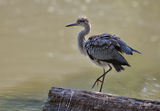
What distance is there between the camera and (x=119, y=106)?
8477 mm

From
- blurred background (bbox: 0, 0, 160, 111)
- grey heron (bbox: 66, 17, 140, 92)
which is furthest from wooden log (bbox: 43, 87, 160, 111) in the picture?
blurred background (bbox: 0, 0, 160, 111)

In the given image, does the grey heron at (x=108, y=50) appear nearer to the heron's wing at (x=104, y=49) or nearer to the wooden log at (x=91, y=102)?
the heron's wing at (x=104, y=49)

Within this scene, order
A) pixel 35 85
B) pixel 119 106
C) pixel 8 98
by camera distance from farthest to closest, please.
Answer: pixel 35 85, pixel 8 98, pixel 119 106

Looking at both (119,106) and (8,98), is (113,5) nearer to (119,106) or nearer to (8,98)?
(8,98)

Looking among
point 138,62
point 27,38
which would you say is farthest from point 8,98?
point 27,38

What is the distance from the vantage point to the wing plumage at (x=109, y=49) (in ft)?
34.1

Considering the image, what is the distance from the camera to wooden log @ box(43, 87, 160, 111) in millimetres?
8352

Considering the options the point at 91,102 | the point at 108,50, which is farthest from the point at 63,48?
the point at 91,102

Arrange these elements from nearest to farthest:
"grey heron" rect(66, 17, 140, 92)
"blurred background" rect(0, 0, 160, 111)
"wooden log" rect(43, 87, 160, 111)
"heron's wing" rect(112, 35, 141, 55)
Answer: "wooden log" rect(43, 87, 160, 111)
"heron's wing" rect(112, 35, 141, 55)
"grey heron" rect(66, 17, 140, 92)
"blurred background" rect(0, 0, 160, 111)

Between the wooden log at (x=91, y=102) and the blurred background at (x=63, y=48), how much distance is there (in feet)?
8.33

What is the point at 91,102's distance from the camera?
28.5 feet

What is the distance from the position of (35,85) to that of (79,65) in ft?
13.2

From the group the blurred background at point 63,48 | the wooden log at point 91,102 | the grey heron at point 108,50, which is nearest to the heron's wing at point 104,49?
the grey heron at point 108,50

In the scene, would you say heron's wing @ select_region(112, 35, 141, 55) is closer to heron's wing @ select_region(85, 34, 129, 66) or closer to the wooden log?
heron's wing @ select_region(85, 34, 129, 66)
